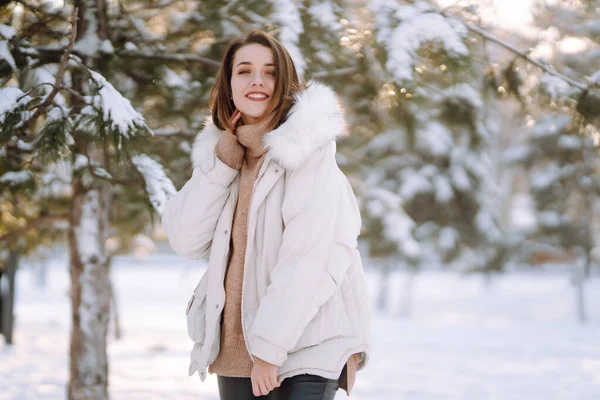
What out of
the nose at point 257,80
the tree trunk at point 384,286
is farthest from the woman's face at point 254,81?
the tree trunk at point 384,286

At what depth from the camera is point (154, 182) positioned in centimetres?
299

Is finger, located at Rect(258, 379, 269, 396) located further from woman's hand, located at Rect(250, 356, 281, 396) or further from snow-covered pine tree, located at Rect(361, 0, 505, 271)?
snow-covered pine tree, located at Rect(361, 0, 505, 271)

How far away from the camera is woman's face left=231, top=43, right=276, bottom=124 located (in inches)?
77.7

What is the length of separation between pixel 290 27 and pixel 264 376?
2011 mm

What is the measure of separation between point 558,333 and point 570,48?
5053mm

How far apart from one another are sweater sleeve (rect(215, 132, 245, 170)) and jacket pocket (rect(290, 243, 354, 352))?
1.43ft

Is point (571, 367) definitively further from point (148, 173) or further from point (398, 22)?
point (148, 173)

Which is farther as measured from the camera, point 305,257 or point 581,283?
point 581,283

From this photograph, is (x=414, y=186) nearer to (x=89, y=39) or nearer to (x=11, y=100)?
(x=89, y=39)

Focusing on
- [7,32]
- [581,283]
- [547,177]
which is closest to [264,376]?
[7,32]

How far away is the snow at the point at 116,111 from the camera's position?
246cm

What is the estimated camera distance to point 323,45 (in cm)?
373

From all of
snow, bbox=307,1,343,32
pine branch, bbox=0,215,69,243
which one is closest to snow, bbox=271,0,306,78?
snow, bbox=307,1,343,32

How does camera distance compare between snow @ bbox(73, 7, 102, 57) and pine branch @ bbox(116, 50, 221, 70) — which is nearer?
snow @ bbox(73, 7, 102, 57)
